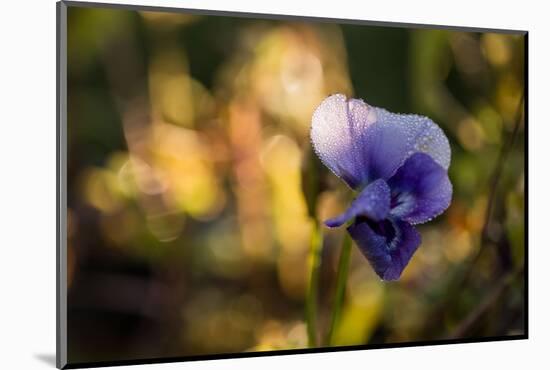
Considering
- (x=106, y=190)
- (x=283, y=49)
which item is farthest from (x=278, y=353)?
(x=283, y=49)

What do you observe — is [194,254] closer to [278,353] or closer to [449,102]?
[278,353]

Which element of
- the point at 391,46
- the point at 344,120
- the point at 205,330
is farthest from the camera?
the point at 391,46

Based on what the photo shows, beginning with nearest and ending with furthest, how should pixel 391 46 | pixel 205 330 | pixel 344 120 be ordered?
pixel 344 120, pixel 205 330, pixel 391 46

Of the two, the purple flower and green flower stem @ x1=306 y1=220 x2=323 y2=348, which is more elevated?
the purple flower

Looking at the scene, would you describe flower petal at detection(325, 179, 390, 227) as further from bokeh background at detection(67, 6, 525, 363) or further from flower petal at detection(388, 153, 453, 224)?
bokeh background at detection(67, 6, 525, 363)

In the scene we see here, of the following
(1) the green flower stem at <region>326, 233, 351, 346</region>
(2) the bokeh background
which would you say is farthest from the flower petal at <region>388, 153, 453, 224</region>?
(2) the bokeh background

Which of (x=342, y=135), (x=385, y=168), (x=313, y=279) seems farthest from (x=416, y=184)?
(x=313, y=279)
